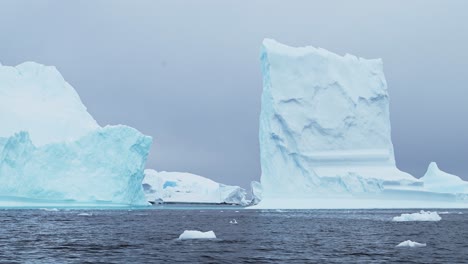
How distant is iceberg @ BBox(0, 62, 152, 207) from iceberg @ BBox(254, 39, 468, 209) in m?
9.45

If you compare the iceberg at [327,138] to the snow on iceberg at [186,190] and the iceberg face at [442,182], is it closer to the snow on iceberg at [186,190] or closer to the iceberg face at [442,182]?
the iceberg face at [442,182]

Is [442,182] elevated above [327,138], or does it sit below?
below

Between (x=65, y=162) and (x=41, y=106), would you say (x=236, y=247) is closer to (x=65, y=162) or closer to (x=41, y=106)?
(x=65, y=162)

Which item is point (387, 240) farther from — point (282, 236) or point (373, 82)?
point (373, 82)

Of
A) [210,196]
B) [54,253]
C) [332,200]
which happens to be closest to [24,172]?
[332,200]

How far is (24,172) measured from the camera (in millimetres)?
39781

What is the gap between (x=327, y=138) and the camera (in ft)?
148

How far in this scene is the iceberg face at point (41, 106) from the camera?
152 ft

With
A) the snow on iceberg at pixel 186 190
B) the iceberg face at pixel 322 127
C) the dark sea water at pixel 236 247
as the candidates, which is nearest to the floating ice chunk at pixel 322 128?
the iceberg face at pixel 322 127

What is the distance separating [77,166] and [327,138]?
1751 cm

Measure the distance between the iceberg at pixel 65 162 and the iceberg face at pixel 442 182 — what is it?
873 inches

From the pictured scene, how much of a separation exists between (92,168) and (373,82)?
21616 mm

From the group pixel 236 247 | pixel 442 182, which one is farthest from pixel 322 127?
pixel 236 247

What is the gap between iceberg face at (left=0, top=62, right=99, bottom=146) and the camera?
46312mm
